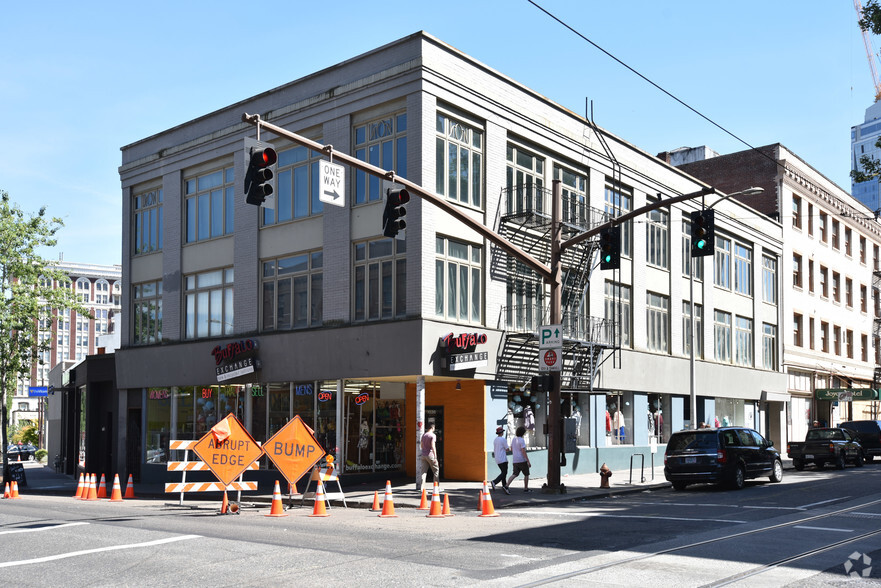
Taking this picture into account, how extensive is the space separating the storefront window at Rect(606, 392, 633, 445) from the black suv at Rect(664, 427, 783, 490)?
719 cm

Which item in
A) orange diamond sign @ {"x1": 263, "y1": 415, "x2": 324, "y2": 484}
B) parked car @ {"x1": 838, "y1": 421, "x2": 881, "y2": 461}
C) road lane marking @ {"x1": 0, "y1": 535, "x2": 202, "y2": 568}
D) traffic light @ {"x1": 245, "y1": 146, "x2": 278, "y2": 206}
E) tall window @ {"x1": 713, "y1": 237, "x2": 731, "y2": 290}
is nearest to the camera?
road lane marking @ {"x1": 0, "y1": 535, "x2": 202, "y2": 568}

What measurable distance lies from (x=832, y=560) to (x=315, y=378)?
16.9 metres

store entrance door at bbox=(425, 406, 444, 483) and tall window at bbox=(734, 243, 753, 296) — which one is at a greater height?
tall window at bbox=(734, 243, 753, 296)

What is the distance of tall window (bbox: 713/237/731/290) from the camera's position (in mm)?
39125

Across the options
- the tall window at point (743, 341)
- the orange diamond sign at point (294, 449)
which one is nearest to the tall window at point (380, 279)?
the orange diamond sign at point (294, 449)

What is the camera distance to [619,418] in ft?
102

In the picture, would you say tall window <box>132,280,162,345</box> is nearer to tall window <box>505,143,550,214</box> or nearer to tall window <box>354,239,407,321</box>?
tall window <box>354,239,407,321</box>

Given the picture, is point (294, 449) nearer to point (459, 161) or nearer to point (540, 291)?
point (459, 161)

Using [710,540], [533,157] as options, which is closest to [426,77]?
[533,157]

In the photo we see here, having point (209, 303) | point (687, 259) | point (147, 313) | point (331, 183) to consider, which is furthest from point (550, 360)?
point (687, 259)

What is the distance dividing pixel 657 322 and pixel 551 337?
14869 millimetres

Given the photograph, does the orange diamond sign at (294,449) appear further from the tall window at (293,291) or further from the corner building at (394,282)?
the tall window at (293,291)

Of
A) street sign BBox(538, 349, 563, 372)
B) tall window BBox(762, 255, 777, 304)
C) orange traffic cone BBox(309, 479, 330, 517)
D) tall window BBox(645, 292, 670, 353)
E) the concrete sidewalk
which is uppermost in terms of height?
tall window BBox(762, 255, 777, 304)

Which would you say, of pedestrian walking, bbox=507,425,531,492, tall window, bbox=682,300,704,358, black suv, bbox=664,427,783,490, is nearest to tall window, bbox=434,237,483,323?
pedestrian walking, bbox=507,425,531,492
